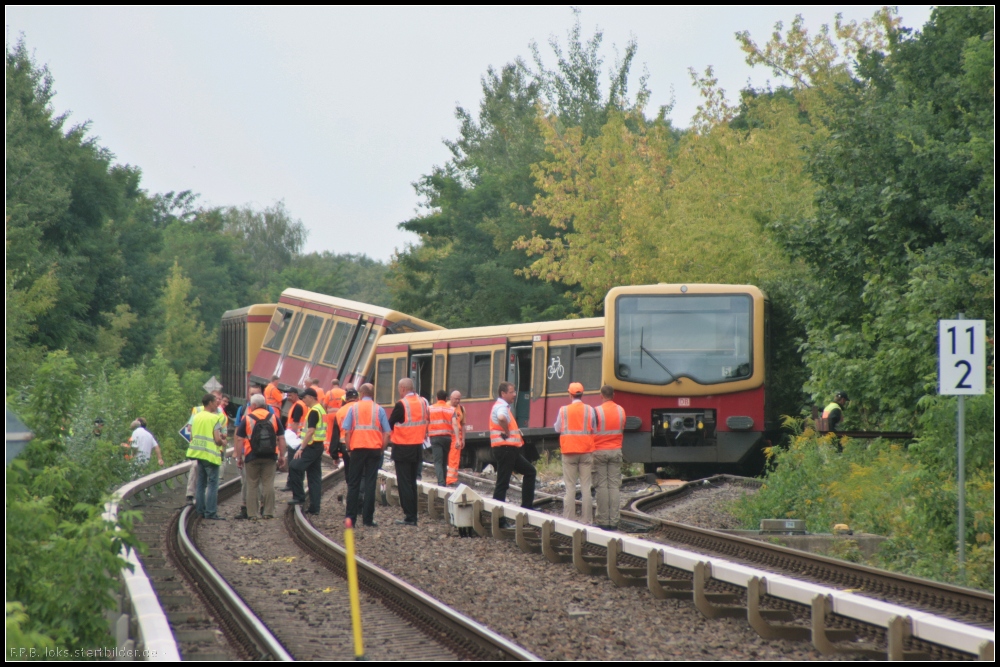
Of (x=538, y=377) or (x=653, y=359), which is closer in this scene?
(x=653, y=359)

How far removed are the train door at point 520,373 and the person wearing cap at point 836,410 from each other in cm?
737

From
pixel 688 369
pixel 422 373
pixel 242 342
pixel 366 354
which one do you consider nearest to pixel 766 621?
pixel 688 369

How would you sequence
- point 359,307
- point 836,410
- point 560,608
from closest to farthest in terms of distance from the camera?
point 560,608 → point 836,410 → point 359,307

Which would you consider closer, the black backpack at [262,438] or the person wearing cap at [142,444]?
the black backpack at [262,438]

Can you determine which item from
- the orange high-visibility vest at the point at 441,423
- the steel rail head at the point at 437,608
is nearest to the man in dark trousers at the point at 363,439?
the steel rail head at the point at 437,608

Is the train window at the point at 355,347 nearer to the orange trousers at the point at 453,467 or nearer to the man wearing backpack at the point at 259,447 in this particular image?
the orange trousers at the point at 453,467

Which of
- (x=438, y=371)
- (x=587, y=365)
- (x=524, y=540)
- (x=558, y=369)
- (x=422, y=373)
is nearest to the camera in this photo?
(x=524, y=540)

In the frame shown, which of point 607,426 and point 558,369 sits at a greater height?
point 558,369

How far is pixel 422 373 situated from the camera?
27922 mm

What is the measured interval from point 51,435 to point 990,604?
909 cm

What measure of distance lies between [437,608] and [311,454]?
8404 millimetres

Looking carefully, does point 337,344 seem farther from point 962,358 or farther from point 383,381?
point 962,358

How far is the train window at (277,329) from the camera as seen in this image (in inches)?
1272

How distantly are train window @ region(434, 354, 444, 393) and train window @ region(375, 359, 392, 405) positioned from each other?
6.04 ft
